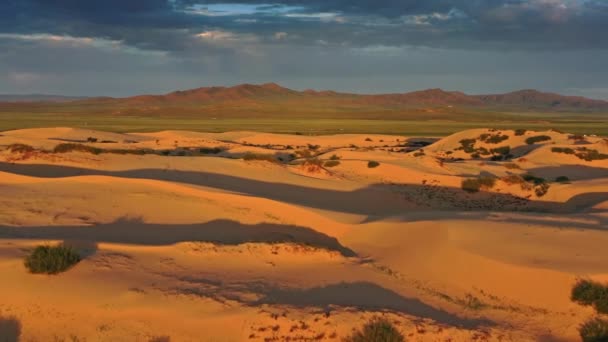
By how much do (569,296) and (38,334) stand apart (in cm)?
790

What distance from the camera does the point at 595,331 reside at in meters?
7.55

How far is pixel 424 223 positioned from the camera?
1408 centimetres

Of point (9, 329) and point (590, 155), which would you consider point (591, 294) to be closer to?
point (9, 329)

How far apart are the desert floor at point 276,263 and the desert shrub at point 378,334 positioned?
18 centimetres

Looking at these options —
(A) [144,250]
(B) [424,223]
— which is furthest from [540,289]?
(A) [144,250]

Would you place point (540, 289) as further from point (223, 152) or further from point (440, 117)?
point (440, 117)

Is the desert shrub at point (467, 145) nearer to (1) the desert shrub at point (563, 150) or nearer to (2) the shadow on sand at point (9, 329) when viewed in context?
(1) the desert shrub at point (563, 150)

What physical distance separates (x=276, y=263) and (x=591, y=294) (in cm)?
525

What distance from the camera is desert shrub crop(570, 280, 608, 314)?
8.55 meters

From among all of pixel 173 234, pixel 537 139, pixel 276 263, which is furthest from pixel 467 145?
pixel 276 263

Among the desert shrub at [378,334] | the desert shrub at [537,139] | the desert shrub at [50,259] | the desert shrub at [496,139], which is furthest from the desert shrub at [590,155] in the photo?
the desert shrub at [50,259]

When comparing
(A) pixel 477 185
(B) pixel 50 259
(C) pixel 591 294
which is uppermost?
(B) pixel 50 259

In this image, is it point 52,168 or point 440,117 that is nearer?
point 52,168

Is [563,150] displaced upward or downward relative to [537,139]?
downward
